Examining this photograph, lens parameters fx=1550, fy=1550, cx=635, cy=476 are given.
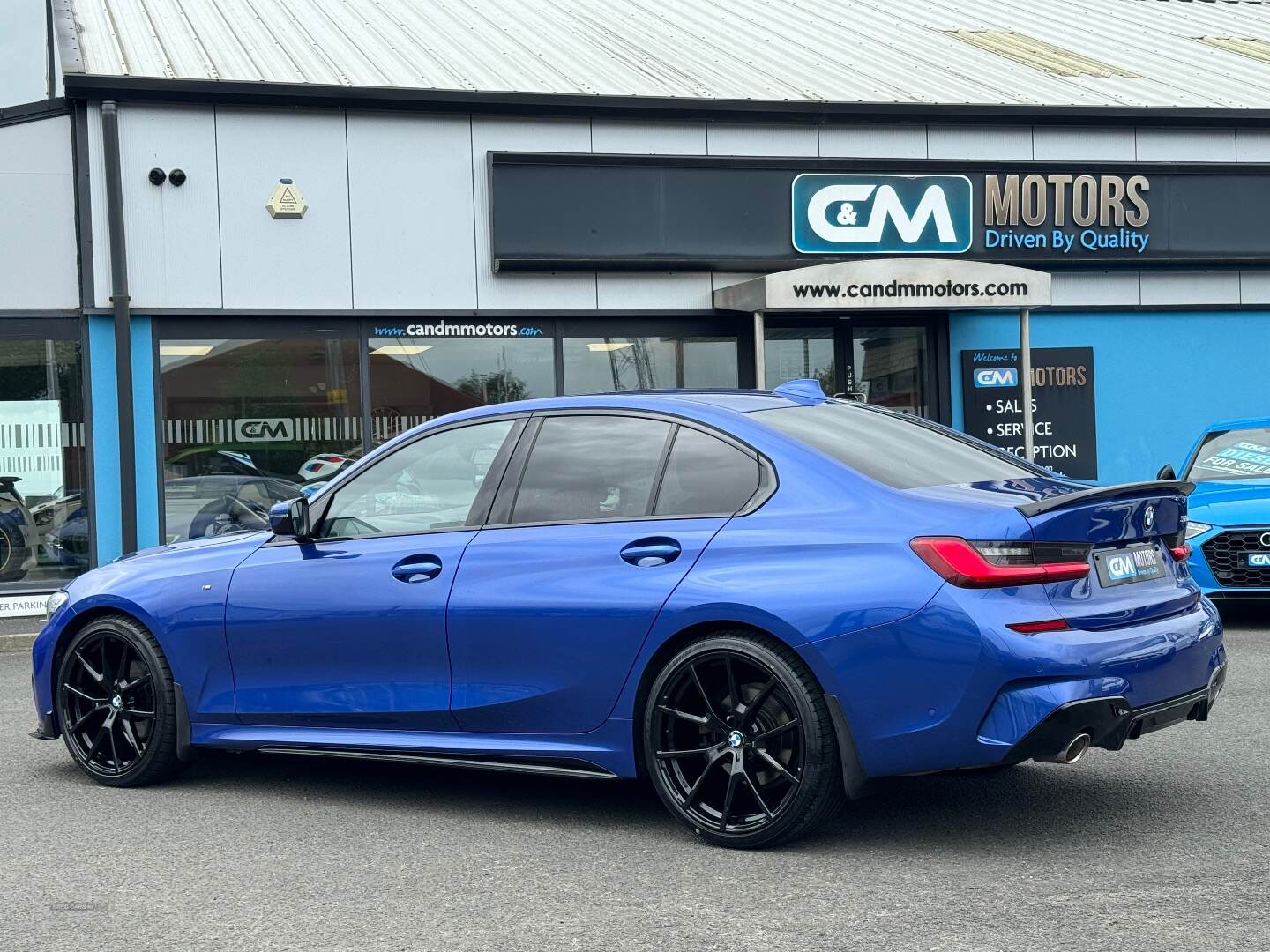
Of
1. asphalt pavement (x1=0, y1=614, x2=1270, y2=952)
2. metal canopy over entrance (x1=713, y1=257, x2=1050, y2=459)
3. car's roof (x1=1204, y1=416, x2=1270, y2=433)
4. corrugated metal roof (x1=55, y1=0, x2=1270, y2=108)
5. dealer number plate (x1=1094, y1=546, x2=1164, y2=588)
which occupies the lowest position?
asphalt pavement (x1=0, y1=614, x2=1270, y2=952)

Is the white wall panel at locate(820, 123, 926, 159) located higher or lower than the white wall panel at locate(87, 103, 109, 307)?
higher

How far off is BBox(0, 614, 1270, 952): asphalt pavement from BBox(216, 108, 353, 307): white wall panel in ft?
27.7

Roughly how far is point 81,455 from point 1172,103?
11943 millimetres

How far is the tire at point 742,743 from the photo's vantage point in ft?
15.8

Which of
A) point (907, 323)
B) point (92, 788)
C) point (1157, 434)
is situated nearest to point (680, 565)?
point (92, 788)

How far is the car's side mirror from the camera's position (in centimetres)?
597

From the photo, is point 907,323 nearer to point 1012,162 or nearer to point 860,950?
point 1012,162

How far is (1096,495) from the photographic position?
488 centimetres

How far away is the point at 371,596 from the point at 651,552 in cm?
115

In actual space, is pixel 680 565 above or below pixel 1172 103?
below

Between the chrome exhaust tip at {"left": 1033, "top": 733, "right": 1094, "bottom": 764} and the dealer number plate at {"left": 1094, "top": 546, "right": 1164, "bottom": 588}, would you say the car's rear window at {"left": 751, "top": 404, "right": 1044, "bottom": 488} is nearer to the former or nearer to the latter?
the dealer number plate at {"left": 1094, "top": 546, "right": 1164, "bottom": 588}

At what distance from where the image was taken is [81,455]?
14023 millimetres

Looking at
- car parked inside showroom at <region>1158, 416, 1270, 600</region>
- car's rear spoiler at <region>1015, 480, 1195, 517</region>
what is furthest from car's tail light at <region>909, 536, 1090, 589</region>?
car parked inside showroom at <region>1158, 416, 1270, 600</region>

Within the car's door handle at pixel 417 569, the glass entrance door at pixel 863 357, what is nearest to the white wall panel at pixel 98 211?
the glass entrance door at pixel 863 357
